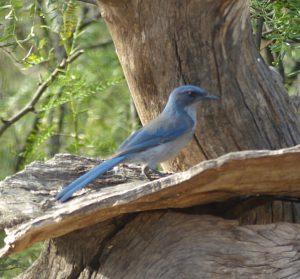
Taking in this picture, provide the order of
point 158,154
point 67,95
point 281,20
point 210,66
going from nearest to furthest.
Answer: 1. point 210,66
2. point 158,154
3. point 281,20
4. point 67,95

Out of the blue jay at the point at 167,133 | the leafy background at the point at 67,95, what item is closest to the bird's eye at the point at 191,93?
the blue jay at the point at 167,133

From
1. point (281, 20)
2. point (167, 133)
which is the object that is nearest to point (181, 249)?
point (167, 133)

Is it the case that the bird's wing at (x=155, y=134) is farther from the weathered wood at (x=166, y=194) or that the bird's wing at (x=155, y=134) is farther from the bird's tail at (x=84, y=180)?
the weathered wood at (x=166, y=194)

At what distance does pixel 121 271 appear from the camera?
3613 millimetres

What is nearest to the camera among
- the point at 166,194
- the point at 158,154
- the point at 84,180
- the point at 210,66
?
the point at 166,194

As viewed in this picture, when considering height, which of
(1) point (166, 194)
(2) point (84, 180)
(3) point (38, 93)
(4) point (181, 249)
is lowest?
(4) point (181, 249)

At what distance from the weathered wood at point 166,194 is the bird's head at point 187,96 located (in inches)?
23.5

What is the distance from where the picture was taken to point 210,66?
4105 mm

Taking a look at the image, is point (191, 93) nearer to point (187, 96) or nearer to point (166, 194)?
point (187, 96)

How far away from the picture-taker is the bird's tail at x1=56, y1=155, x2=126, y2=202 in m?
3.67

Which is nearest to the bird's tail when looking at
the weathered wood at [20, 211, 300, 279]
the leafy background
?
the weathered wood at [20, 211, 300, 279]

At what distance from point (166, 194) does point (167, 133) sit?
120 cm

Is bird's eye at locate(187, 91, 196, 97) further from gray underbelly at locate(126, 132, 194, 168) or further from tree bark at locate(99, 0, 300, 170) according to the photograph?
gray underbelly at locate(126, 132, 194, 168)

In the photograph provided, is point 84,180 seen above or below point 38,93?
below
